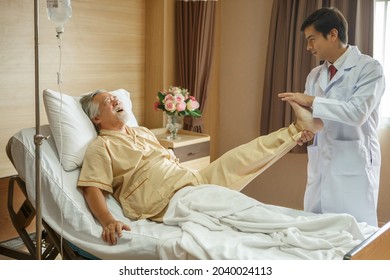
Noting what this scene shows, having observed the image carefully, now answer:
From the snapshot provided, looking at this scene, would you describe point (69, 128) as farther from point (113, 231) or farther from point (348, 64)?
point (348, 64)

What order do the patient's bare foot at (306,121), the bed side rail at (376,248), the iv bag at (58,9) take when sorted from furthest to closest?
the patient's bare foot at (306,121) < the iv bag at (58,9) < the bed side rail at (376,248)

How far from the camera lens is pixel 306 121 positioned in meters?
2.84

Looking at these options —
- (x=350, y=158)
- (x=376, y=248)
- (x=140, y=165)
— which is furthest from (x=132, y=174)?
Result: (x=376, y=248)

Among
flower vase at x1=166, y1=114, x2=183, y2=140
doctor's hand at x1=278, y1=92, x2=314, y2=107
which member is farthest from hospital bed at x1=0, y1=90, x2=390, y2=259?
flower vase at x1=166, y1=114, x2=183, y2=140

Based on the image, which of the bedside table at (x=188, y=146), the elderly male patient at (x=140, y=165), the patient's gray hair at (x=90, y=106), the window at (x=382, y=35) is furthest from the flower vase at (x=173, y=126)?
the window at (x=382, y=35)

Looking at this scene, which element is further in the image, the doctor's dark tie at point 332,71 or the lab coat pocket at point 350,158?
the doctor's dark tie at point 332,71

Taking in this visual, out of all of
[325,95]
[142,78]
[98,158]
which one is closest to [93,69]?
[142,78]

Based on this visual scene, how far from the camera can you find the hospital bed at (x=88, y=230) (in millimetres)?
2207

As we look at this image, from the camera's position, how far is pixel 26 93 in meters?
3.47

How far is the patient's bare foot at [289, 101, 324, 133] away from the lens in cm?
284

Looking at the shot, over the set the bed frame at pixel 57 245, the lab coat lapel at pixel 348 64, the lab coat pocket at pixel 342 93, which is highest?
the lab coat lapel at pixel 348 64

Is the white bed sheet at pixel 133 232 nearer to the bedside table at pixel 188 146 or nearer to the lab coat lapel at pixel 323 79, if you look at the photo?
the lab coat lapel at pixel 323 79

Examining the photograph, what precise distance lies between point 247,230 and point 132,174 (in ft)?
2.08

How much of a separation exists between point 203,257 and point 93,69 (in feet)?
6.76
